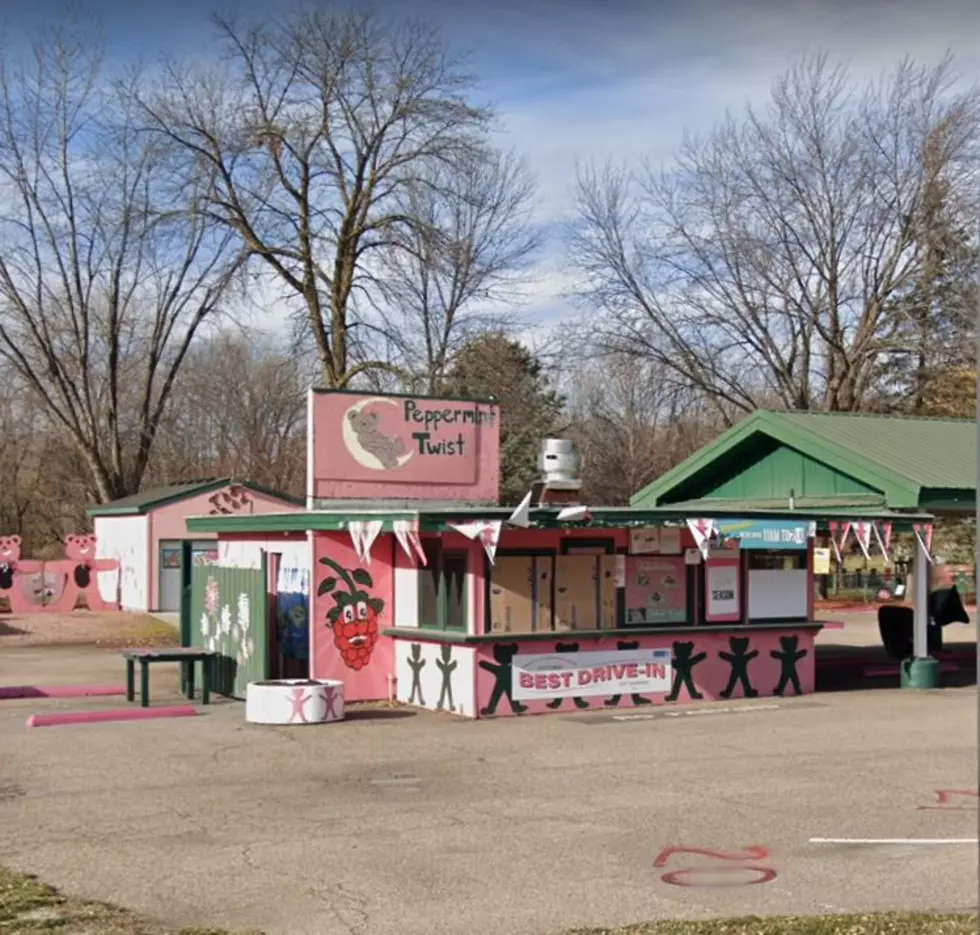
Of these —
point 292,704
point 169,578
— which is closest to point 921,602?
point 292,704

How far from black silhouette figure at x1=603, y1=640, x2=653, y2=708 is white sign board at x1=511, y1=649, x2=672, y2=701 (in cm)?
5

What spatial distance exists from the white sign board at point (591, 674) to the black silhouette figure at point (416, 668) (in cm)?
129

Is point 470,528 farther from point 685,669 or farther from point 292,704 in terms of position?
point 685,669

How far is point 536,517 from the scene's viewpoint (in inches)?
631

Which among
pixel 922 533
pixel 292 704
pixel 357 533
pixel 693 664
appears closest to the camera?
pixel 292 704

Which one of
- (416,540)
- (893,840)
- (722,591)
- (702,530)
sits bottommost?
(893,840)

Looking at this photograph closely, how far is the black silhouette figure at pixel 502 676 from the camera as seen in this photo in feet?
53.3

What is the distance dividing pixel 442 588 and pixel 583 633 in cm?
180

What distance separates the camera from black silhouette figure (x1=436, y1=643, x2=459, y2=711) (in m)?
16.5

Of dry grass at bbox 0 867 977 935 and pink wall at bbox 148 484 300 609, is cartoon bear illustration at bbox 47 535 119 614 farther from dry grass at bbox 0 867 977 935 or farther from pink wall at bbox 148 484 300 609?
dry grass at bbox 0 867 977 935

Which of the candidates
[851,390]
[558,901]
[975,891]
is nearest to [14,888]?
[558,901]

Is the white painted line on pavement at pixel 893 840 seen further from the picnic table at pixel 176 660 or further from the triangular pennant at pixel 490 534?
the picnic table at pixel 176 660

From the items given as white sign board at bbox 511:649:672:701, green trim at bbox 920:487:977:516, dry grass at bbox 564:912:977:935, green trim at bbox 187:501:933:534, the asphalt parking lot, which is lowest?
the asphalt parking lot

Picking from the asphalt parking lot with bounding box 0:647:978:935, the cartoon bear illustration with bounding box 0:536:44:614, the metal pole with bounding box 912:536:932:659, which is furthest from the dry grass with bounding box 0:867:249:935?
the cartoon bear illustration with bounding box 0:536:44:614
